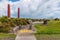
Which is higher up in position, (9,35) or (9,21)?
(9,21)

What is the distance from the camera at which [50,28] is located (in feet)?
18.5

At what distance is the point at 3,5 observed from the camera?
18.1 feet

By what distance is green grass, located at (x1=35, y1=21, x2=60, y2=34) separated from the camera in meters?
5.64

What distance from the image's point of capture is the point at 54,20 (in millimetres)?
5688

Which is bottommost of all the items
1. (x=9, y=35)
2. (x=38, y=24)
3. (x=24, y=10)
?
(x=9, y=35)

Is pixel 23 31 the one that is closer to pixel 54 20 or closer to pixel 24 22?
pixel 24 22

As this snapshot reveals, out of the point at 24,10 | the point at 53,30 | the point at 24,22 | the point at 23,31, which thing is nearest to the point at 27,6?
the point at 24,10

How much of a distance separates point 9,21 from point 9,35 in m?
0.51

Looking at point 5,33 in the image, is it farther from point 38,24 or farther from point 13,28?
point 38,24

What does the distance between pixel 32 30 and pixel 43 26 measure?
0.44 m

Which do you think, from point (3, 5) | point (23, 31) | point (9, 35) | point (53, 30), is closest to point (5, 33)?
point (9, 35)

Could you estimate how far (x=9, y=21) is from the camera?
5.62 m

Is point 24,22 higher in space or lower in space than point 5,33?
higher

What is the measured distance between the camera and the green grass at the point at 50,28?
18.5ft
